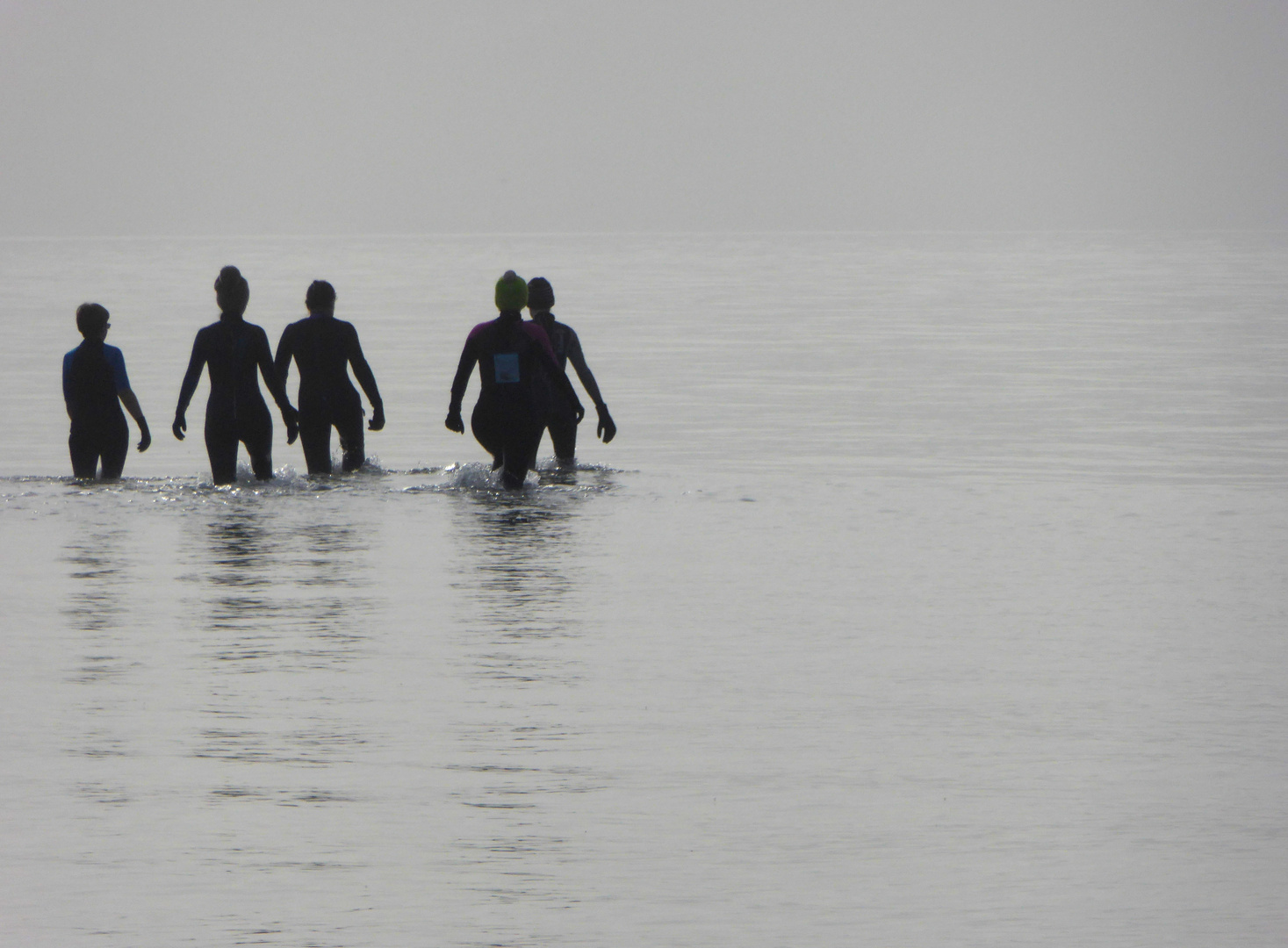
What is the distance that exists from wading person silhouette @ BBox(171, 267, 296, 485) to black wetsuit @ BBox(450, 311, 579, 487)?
1370 millimetres

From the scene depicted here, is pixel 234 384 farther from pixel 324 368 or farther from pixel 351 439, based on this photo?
pixel 351 439

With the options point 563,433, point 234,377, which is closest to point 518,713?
point 234,377

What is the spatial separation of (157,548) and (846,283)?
8594 cm

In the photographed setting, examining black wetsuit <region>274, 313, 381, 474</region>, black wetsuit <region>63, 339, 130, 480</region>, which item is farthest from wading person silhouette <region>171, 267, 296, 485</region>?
black wetsuit <region>63, 339, 130, 480</region>

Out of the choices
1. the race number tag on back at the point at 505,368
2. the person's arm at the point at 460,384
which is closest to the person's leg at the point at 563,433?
the race number tag on back at the point at 505,368

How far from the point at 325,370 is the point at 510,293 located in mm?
1586

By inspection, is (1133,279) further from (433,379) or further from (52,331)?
(433,379)

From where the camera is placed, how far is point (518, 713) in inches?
336

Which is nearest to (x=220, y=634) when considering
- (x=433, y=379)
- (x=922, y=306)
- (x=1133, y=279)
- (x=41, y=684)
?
(x=41, y=684)

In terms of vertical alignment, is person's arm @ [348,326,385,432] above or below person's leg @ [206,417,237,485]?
above

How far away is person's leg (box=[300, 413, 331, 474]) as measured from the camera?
52.4ft

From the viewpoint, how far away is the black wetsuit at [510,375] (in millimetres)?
15266

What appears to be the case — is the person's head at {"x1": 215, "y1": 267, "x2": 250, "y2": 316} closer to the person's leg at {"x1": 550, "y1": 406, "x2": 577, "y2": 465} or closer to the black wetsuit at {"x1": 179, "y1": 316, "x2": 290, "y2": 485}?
the black wetsuit at {"x1": 179, "y1": 316, "x2": 290, "y2": 485}

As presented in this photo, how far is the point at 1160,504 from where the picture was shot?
16.2m
